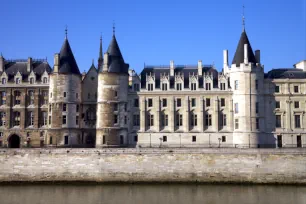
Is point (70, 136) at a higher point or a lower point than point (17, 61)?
lower

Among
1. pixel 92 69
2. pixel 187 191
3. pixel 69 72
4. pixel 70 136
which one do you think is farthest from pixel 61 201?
pixel 92 69

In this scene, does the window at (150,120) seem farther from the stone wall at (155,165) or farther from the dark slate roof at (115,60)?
the stone wall at (155,165)

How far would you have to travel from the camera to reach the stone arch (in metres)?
53.3

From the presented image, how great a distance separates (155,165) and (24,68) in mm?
28370

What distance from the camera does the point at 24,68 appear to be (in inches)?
2221

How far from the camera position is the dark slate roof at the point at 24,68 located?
54906mm

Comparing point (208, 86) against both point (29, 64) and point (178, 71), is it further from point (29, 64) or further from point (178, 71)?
point (29, 64)

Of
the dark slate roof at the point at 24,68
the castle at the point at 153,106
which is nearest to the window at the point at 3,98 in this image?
the castle at the point at 153,106

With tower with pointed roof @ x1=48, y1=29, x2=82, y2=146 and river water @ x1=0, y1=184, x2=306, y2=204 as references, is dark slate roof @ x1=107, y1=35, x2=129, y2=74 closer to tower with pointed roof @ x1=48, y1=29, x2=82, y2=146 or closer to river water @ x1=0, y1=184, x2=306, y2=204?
tower with pointed roof @ x1=48, y1=29, x2=82, y2=146

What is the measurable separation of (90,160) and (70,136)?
979cm

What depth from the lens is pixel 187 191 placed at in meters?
36.8

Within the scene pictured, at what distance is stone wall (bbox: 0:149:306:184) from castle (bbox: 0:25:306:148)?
756 centimetres

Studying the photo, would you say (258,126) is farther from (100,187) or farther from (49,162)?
(49,162)

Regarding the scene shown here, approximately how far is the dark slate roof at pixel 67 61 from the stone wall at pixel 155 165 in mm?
13153
